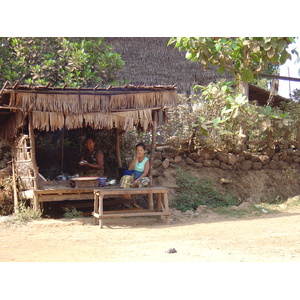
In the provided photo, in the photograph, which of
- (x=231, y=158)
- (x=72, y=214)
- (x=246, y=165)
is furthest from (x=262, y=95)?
(x=72, y=214)

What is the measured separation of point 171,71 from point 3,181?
7.13m

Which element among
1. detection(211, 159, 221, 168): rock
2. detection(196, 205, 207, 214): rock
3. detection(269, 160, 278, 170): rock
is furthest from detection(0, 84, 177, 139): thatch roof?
detection(269, 160, 278, 170): rock

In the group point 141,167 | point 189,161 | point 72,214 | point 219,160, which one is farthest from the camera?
point 219,160

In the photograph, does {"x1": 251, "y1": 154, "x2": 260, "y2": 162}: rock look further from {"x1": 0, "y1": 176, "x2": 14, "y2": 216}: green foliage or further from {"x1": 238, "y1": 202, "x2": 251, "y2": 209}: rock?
{"x1": 0, "y1": 176, "x2": 14, "y2": 216}: green foliage

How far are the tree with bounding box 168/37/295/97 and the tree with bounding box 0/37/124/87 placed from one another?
2.92 m

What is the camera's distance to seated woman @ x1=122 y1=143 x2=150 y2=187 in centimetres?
835

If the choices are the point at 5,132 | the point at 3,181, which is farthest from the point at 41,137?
the point at 3,181

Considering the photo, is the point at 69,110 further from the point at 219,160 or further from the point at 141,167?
the point at 219,160

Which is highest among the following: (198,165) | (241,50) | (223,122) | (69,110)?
(241,50)

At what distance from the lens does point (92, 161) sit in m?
9.84

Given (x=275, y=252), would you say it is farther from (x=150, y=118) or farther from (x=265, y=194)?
(x=265, y=194)

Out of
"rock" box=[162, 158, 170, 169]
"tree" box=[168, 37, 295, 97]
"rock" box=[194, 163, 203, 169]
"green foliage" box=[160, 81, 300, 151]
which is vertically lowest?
"rock" box=[194, 163, 203, 169]

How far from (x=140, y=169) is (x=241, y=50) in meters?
3.24

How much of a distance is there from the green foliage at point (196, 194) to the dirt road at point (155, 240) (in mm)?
1117
